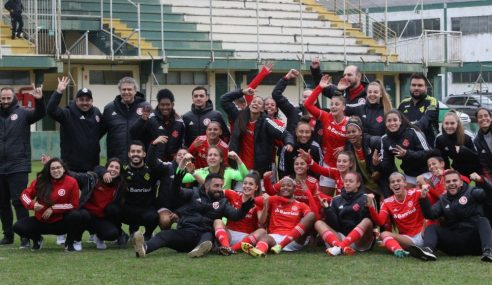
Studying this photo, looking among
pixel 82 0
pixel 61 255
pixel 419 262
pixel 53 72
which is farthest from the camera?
pixel 82 0

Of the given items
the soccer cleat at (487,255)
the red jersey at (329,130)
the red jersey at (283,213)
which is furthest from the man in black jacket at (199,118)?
the soccer cleat at (487,255)

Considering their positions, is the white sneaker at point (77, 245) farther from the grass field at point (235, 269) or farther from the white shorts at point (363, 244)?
the white shorts at point (363, 244)

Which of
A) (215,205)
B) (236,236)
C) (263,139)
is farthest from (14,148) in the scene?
(263,139)

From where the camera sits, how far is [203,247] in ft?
32.8

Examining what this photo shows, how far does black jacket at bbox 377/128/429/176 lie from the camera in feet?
34.3

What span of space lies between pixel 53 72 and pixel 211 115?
1442cm

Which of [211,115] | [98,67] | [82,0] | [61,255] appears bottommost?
[61,255]

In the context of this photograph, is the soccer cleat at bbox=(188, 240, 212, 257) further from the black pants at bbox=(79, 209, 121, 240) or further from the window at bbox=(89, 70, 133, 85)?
the window at bbox=(89, 70, 133, 85)

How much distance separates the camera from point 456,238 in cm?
987

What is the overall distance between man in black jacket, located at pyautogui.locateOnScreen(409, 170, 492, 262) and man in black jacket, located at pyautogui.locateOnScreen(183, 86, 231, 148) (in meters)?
2.84

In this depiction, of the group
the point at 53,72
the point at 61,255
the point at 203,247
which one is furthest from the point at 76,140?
the point at 53,72

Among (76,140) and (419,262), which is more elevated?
(76,140)

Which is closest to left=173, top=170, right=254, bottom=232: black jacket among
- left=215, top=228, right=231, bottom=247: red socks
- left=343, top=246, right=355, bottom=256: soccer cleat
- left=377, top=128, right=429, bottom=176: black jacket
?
left=215, top=228, right=231, bottom=247: red socks

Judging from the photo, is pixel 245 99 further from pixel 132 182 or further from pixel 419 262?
pixel 419 262
